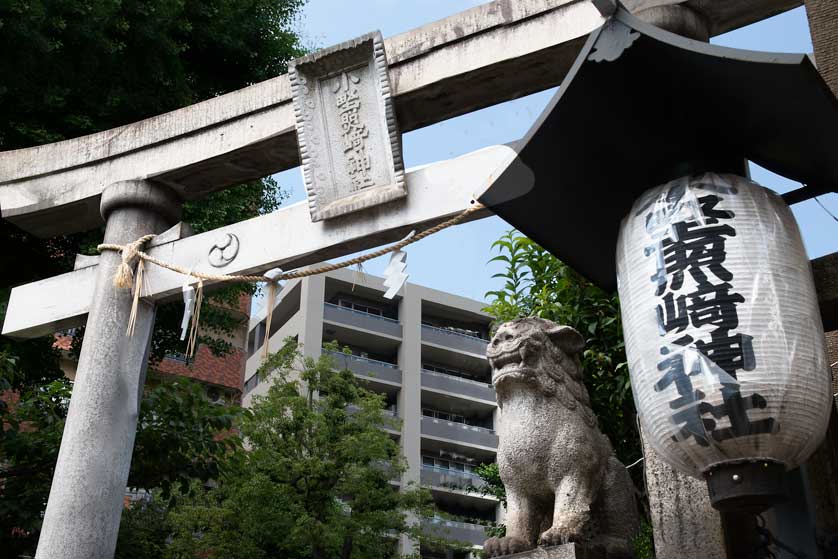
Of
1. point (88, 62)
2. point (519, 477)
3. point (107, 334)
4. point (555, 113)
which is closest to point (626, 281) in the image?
point (555, 113)

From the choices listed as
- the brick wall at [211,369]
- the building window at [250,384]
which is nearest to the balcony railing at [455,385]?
the building window at [250,384]

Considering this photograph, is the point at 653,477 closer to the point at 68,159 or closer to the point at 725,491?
the point at 725,491

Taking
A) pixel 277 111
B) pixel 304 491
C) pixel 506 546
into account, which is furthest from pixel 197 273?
pixel 304 491

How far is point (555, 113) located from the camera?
4074 millimetres

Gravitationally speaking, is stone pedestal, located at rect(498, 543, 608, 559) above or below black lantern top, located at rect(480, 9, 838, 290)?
below

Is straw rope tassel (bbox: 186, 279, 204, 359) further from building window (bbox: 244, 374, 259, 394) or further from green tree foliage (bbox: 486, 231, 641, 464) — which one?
building window (bbox: 244, 374, 259, 394)

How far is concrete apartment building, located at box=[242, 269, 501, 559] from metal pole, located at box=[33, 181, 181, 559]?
984 inches

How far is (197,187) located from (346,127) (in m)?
1.53

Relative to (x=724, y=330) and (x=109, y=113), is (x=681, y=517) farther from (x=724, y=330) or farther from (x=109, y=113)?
(x=109, y=113)

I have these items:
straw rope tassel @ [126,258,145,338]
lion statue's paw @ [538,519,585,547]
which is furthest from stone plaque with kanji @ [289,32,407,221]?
lion statue's paw @ [538,519,585,547]

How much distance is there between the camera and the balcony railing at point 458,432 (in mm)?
33969

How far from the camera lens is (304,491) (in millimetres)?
16109

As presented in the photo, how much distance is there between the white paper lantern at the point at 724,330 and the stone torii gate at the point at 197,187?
6.54ft

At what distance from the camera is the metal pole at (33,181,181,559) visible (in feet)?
19.1
